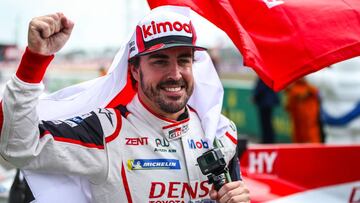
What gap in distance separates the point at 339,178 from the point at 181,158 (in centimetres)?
193

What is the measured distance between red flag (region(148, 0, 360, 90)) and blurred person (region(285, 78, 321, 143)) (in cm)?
587

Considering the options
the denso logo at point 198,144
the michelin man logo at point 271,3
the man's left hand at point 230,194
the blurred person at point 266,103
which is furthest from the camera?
the blurred person at point 266,103

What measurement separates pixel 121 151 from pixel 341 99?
25.2 feet

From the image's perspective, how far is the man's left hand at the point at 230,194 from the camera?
2.22 m

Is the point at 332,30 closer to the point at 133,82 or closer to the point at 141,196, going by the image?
the point at 133,82

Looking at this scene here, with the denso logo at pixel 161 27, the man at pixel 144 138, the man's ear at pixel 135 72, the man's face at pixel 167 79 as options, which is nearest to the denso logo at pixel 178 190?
the man at pixel 144 138

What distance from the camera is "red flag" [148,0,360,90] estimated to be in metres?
2.43

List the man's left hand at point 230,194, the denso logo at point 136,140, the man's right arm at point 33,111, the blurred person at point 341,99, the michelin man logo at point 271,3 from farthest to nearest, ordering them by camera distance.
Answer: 1. the blurred person at point 341,99
2. the michelin man logo at point 271,3
3. the denso logo at point 136,140
4. the man's left hand at point 230,194
5. the man's right arm at point 33,111

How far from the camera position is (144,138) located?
238 cm

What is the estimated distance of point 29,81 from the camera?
6.49 feet

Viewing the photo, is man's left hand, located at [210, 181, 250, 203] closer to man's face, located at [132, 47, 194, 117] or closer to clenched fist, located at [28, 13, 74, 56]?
man's face, located at [132, 47, 194, 117]

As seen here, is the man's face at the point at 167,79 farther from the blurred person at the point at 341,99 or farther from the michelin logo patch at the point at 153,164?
the blurred person at the point at 341,99

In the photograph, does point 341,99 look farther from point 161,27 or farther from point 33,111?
point 33,111

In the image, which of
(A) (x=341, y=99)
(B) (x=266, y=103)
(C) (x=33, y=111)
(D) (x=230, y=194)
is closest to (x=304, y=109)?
(B) (x=266, y=103)
